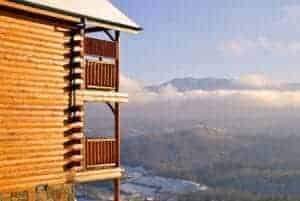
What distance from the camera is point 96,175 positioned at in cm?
2384

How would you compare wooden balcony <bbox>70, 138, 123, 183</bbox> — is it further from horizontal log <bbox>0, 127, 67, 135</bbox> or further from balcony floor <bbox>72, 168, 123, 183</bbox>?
horizontal log <bbox>0, 127, 67, 135</bbox>

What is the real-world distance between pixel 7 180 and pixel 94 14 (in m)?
7.89

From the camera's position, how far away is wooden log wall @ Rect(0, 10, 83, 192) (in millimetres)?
20250

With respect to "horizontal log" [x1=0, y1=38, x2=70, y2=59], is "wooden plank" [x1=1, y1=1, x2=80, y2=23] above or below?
above

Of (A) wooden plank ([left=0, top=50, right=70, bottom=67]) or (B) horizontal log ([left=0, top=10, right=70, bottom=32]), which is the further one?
(B) horizontal log ([left=0, top=10, right=70, bottom=32])

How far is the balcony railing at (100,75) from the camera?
2377cm

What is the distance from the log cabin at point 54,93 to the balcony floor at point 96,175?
1.6 inches

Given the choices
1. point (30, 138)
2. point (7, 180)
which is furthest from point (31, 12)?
point (7, 180)

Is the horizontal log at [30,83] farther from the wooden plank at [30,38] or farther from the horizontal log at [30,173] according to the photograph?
the horizontal log at [30,173]

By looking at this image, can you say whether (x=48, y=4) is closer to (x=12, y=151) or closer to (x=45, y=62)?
(x=45, y=62)

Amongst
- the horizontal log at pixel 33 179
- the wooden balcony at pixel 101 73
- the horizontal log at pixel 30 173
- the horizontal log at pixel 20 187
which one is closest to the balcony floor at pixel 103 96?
the wooden balcony at pixel 101 73

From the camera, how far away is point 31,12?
21141 mm

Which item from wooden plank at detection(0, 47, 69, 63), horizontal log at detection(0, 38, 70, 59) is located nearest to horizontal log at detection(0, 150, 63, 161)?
wooden plank at detection(0, 47, 69, 63)

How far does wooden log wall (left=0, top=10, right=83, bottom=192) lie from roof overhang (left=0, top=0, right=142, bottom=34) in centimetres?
46
